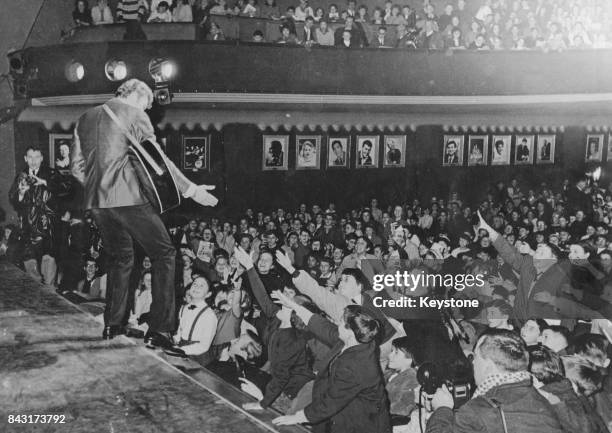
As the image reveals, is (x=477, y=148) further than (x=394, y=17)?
Yes

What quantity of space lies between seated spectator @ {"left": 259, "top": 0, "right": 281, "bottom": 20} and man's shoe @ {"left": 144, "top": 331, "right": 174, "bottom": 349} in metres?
5.49

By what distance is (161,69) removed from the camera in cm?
661

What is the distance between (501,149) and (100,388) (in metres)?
7.43

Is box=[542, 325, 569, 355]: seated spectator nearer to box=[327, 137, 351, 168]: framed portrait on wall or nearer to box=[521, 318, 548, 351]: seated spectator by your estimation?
box=[521, 318, 548, 351]: seated spectator

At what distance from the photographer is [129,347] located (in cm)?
342

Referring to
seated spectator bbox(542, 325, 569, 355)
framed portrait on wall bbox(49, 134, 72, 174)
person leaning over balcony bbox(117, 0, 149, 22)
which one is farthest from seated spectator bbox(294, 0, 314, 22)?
seated spectator bbox(542, 325, 569, 355)

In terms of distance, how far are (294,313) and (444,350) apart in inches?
35.5

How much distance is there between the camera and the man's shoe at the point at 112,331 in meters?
3.50

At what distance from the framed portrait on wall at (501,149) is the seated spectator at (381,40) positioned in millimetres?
2036

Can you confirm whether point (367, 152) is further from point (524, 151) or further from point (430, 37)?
point (524, 151)

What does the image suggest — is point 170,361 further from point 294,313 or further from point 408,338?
point 408,338

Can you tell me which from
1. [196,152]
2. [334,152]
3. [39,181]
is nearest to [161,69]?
[196,152]

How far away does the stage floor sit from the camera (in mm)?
2664

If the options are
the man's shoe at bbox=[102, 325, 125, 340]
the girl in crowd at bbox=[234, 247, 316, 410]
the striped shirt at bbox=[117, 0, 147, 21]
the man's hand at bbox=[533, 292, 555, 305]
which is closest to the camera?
the man's shoe at bbox=[102, 325, 125, 340]
